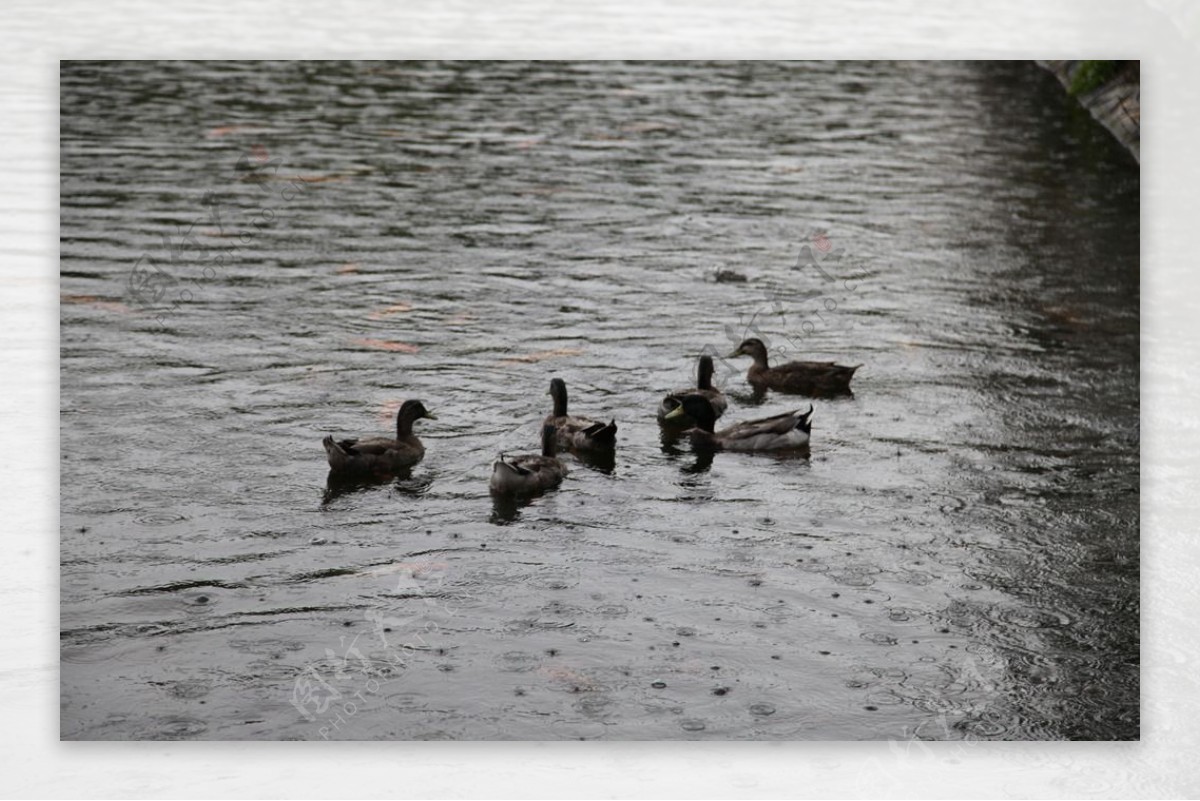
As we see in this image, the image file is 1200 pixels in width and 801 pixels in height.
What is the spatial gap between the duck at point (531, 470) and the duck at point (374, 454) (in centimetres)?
51

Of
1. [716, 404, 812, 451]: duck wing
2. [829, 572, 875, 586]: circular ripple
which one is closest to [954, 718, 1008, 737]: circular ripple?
[829, 572, 875, 586]: circular ripple

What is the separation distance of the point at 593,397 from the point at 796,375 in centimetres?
126

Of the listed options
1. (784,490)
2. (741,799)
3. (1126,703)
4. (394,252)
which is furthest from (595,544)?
(394,252)

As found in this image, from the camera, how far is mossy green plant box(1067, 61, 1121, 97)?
9656 millimetres

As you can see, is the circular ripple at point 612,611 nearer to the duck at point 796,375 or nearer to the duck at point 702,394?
Answer: the duck at point 702,394

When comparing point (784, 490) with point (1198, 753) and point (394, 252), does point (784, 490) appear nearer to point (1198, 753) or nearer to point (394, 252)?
point (1198, 753)

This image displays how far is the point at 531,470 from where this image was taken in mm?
9562

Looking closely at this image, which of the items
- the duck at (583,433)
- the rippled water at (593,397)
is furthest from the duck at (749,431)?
the duck at (583,433)

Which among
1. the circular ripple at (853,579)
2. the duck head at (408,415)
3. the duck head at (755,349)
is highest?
the duck head at (755,349)

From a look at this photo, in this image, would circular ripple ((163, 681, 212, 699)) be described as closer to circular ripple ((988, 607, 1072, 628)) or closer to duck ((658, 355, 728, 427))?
circular ripple ((988, 607, 1072, 628))

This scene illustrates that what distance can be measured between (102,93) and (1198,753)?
599 cm

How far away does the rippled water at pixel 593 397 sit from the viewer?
7723mm

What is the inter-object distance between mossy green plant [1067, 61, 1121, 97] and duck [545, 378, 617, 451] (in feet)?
10.0

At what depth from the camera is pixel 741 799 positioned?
7414 mm
